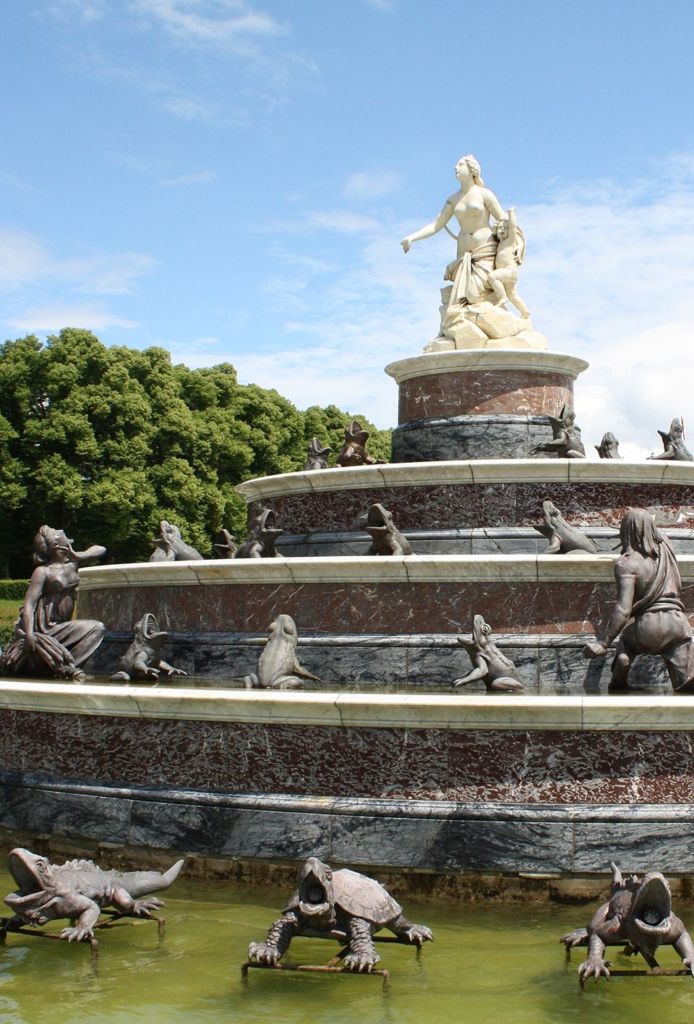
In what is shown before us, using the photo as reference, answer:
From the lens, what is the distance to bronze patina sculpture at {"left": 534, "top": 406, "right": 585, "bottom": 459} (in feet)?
52.7

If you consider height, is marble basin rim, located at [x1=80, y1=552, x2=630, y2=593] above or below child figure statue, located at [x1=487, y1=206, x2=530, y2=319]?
below

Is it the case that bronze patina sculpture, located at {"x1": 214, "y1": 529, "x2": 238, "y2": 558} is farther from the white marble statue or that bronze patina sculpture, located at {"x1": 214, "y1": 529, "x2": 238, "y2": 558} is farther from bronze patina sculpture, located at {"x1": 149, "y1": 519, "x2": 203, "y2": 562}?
the white marble statue

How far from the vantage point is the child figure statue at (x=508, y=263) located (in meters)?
18.6

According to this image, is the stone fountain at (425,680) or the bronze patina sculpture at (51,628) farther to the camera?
the bronze patina sculpture at (51,628)

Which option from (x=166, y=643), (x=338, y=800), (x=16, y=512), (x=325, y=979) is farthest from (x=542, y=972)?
(x=16, y=512)

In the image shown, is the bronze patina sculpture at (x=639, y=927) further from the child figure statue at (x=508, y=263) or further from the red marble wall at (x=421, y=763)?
the child figure statue at (x=508, y=263)

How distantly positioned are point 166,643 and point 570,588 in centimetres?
427

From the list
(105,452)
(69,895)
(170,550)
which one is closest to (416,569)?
(170,550)

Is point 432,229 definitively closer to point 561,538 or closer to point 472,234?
point 472,234

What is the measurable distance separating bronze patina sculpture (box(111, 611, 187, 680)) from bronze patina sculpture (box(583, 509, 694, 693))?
4170mm

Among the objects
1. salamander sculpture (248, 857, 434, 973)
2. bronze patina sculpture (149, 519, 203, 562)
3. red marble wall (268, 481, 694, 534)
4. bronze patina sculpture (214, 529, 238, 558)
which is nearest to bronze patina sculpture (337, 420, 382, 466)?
bronze patina sculpture (214, 529, 238, 558)

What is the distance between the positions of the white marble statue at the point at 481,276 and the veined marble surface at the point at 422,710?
10335 millimetres

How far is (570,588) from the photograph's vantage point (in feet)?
37.9

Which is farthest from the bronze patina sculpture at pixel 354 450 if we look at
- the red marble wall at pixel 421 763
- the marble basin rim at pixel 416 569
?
the red marble wall at pixel 421 763
